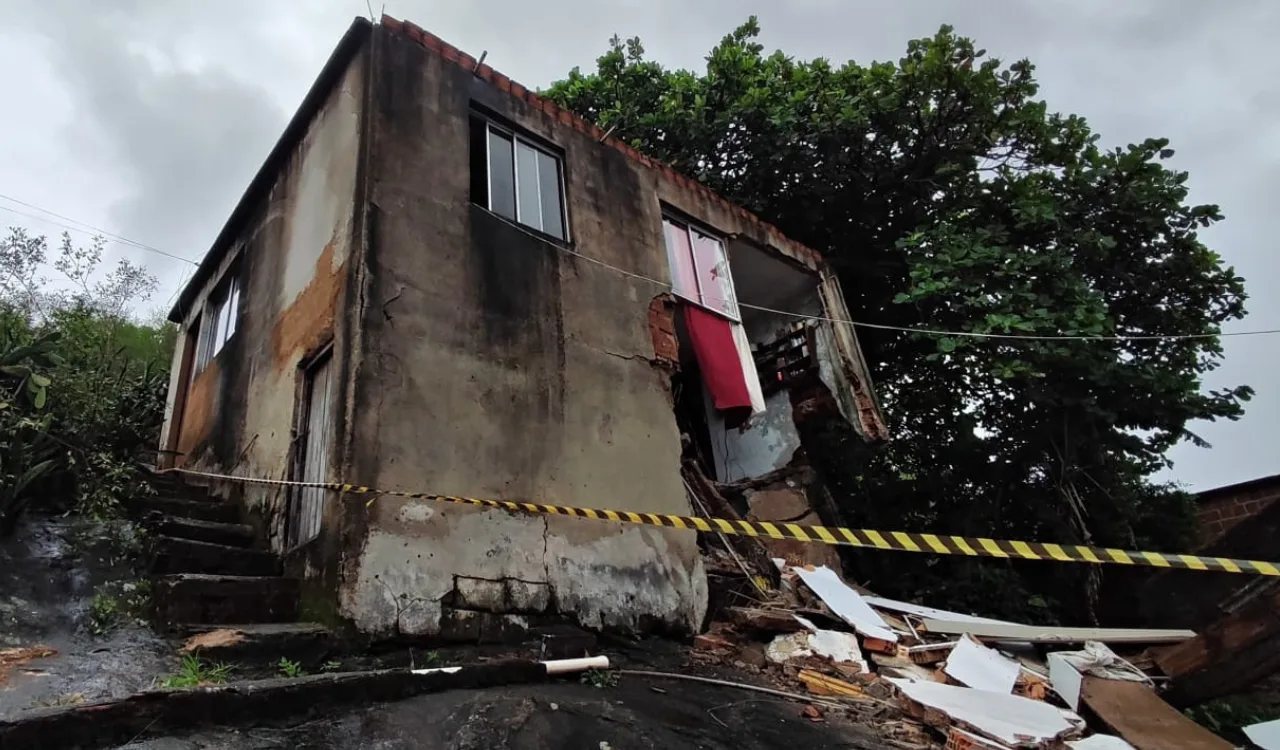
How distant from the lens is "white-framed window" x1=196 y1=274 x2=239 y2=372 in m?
8.77

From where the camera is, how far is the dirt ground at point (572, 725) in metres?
3.38

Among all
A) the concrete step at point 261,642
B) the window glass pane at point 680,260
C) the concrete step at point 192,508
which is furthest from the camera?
the window glass pane at point 680,260

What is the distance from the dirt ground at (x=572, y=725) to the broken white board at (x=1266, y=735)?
3806 mm

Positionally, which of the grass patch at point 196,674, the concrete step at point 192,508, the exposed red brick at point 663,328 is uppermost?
the exposed red brick at point 663,328

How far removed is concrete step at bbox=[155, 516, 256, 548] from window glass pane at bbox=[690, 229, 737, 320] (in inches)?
205

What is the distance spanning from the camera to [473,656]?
480 cm

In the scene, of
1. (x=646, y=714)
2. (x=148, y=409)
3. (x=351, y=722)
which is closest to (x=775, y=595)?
(x=646, y=714)

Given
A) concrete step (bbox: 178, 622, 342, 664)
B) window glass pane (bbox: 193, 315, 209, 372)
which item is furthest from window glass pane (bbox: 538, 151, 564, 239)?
window glass pane (bbox: 193, 315, 209, 372)

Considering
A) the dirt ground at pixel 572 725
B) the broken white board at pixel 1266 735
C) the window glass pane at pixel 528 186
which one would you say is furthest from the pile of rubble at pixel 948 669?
the window glass pane at pixel 528 186

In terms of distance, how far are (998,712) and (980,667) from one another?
884 mm

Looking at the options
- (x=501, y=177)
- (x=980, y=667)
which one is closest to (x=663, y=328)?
(x=501, y=177)

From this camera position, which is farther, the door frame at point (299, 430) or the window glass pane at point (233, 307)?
the window glass pane at point (233, 307)

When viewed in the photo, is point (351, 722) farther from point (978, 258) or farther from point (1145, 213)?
point (1145, 213)

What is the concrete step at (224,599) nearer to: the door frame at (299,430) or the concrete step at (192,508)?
the door frame at (299,430)
